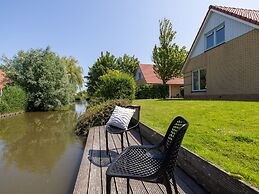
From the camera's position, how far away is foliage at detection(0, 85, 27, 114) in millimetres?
18316

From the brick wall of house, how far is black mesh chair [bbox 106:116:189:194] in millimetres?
9213

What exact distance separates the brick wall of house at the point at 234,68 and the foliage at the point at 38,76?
14778mm

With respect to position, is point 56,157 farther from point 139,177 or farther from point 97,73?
point 97,73

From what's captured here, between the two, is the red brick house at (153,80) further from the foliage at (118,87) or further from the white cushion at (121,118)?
the white cushion at (121,118)

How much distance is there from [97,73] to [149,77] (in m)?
9.51

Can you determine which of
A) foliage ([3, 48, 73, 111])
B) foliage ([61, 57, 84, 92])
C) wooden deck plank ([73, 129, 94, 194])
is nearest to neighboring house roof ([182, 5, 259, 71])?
wooden deck plank ([73, 129, 94, 194])

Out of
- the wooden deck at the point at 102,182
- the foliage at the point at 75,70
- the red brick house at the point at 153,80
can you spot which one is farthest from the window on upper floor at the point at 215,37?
the foliage at the point at 75,70

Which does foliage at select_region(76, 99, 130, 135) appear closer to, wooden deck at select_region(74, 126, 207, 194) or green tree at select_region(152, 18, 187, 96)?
wooden deck at select_region(74, 126, 207, 194)

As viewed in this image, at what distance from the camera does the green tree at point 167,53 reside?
80.8 feet

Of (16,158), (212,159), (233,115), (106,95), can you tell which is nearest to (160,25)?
(106,95)

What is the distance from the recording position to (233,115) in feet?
20.7

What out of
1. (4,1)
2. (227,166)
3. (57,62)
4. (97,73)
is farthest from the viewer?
(97,73)

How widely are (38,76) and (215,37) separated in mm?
17333

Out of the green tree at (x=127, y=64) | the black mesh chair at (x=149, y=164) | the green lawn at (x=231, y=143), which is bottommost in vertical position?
the green lawn at (x=231, y=143)
